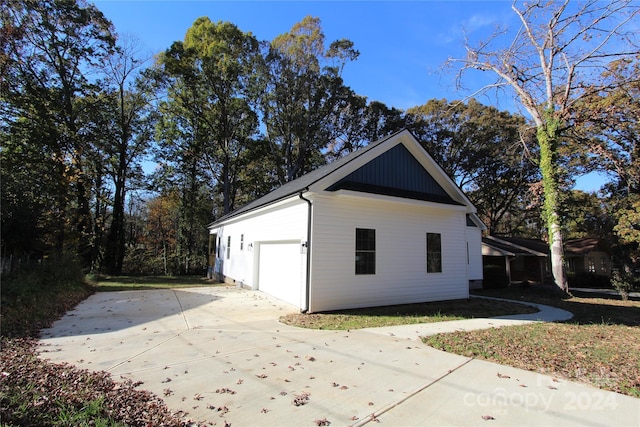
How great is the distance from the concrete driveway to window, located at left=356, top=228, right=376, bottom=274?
316cm

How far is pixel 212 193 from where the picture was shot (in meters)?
31.3

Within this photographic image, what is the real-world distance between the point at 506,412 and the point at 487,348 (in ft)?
8.22

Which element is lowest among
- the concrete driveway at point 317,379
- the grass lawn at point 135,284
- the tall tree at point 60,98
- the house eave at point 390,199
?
the grass lawn at point 135,284

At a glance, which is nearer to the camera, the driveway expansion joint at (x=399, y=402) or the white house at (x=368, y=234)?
the driveway expansion joint at (x=399, y=402)

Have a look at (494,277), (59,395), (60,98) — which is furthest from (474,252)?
(60,98)

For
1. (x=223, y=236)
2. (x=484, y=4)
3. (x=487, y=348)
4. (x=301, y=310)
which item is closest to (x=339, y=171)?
(x=301, y=310)

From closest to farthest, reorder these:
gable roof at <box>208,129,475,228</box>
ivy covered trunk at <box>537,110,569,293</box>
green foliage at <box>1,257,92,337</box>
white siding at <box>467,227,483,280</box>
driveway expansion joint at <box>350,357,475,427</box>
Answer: driveway expansion joint at <box>350,357,475,427</box>, green foliage at <box>1,257,92,337</box>, gable roof at <box>208,129,475,228</box>, ivy covered trunk at <box>537,110,569,293</box>, white siding at <box>467,227,483,280</box>

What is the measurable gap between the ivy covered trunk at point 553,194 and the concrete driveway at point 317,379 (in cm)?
1330

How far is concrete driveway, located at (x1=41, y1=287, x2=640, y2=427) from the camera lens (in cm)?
331

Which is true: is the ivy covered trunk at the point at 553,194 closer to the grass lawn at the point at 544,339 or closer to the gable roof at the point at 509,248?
the grass lawn at the point at 544,339

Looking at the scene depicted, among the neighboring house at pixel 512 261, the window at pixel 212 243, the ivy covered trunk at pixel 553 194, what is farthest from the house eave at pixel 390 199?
the window at pixel 212 243

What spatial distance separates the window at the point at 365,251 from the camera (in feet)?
31.9

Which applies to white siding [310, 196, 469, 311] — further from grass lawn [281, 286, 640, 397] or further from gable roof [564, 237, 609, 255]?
gable roof [564, 237, 609, 255]

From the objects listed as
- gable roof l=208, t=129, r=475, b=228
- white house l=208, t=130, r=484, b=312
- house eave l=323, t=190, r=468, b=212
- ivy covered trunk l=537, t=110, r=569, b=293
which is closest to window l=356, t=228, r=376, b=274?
white house l=208, t=130, r=484, b=312
